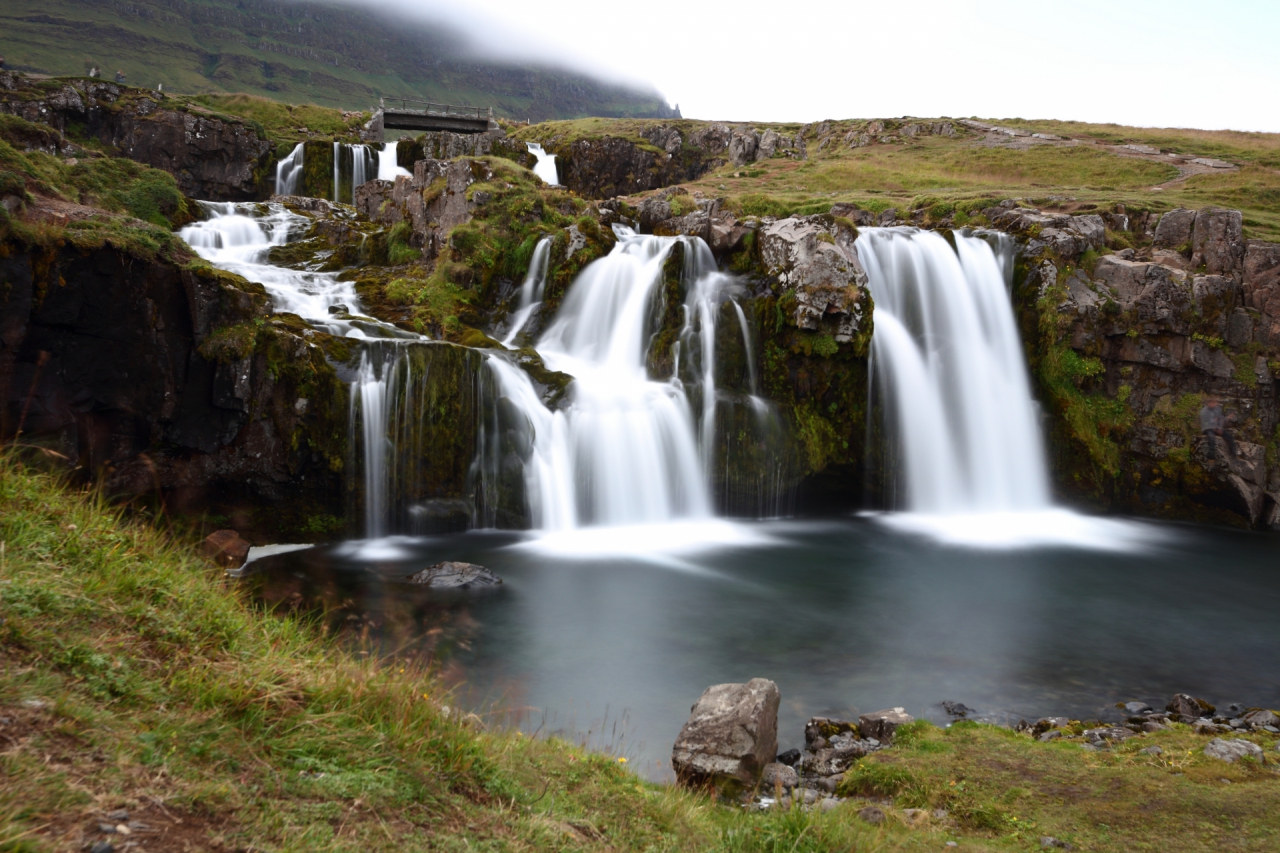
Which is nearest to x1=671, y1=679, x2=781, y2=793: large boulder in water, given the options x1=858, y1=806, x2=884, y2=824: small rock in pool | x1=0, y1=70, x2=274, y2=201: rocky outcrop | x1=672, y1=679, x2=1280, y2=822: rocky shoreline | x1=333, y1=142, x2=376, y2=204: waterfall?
x1=672, y1=679, x2=1280, y2=822: rocky shoreline

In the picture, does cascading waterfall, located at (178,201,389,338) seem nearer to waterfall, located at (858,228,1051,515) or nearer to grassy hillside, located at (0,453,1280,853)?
grassy hillside, located at (0,453,1280,853)

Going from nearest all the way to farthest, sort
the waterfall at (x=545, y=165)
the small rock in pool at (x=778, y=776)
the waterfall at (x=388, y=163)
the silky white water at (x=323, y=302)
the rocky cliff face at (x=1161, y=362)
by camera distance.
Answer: the small rock in pool at (x=778, y=776)
the silky white water at (x=323, y=302)
the rocky cliff face at (x=1161, y=362)
the waterfall at (x=388, y=163)
the waterfall at (x=545, y=165)

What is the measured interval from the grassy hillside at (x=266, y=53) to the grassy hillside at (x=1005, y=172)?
9182 cm

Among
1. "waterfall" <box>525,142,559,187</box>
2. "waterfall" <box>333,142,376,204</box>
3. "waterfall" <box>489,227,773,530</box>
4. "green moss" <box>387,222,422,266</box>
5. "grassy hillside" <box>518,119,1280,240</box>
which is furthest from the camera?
"waterfall" <box>525,142,559,187</box>

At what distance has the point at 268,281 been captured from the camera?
1792cm

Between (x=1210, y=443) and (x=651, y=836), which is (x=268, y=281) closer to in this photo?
(x=651, y=836)

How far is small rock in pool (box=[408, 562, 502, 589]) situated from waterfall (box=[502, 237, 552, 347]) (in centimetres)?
811

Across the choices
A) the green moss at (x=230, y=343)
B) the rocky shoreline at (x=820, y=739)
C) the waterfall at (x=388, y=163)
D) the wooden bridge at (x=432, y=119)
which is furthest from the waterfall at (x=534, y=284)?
the wooden bridge at (x=432, y=119)

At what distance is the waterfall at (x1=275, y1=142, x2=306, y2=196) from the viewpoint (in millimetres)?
31469

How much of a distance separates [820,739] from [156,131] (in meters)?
34.1

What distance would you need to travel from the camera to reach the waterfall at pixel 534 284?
61.2 feet

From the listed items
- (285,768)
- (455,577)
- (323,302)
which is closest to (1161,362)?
(455,577)

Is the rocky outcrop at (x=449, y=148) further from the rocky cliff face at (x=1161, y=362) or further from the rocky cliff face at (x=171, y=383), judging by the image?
the rocky cliff face at (x=1161, y=362)

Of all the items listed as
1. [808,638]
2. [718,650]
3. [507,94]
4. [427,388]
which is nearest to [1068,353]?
[808,638]
